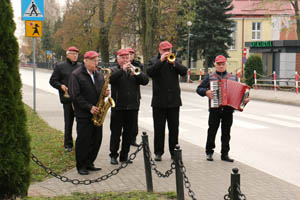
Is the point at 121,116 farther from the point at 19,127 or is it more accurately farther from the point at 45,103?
the point at 45,103

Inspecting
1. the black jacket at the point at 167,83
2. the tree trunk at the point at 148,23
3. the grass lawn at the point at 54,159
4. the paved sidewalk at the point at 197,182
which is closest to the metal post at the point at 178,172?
the grass lawn at the point at 54,159

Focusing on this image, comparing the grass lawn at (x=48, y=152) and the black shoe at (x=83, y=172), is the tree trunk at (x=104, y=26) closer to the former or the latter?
the grass lawn at (x=48, y=152)

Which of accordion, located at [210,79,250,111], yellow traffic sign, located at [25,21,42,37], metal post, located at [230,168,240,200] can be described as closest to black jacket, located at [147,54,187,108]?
accordion, located at [210,79,250,111]

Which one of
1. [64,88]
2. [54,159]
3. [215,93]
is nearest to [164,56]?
[215,93]

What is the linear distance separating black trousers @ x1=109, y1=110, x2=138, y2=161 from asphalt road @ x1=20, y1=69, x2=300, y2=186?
1879mm

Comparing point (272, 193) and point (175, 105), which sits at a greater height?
point (175, 105)

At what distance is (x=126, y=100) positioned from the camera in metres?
7.76

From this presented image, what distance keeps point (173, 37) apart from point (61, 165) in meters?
36.8

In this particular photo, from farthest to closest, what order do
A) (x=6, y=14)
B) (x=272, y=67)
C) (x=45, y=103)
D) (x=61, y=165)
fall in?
(x=272, y=67)
(x=45, y=103)
(x=61, y=165)
(x=6, y=14)

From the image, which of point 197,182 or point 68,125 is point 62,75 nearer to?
point 68,125

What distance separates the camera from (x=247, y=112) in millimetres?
16250

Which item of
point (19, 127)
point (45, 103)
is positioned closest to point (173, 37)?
point (45, 103)

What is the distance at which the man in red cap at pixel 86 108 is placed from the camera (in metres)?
6.99

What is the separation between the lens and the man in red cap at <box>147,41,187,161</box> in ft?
25.9
